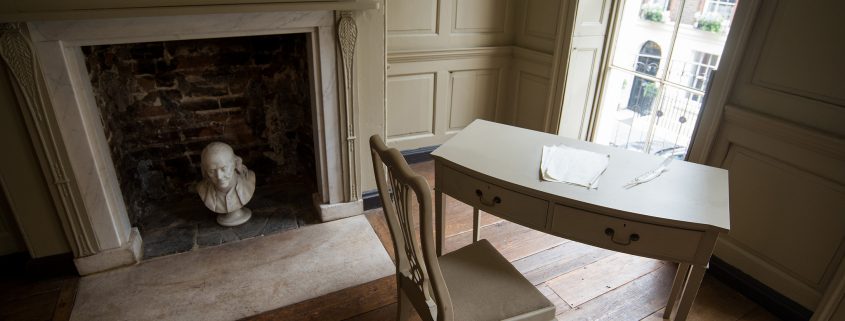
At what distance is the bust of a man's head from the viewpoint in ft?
7.55

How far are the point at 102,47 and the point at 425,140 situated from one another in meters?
2.02

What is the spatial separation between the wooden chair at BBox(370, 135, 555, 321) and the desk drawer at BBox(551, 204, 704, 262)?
24 centimetres

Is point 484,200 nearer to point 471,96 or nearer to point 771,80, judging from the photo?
point 771,80

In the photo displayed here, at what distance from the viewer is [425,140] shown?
11.2 ft

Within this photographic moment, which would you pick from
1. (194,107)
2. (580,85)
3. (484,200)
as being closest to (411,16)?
(580,85)

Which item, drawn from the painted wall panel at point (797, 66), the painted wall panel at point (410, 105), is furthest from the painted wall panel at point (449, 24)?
Answer: the painted wall panel at point (797, 66)

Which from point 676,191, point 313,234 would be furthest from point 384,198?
point 313,234

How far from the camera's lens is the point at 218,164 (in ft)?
7.55

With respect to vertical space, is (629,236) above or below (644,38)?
below

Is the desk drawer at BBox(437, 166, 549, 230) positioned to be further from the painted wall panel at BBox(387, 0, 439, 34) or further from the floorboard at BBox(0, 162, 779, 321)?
the painted wall panel at BBox(387, 0, 439, 34)

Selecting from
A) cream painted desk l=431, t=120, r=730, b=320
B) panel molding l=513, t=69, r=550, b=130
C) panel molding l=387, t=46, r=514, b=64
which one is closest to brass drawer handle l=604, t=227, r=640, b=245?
cream painted desk l=431, t=120, r=730, b=320

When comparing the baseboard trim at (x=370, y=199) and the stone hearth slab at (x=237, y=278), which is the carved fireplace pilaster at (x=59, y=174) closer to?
the stone hearth slab at (x=237, y=278)

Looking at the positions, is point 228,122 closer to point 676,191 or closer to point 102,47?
point 102,47

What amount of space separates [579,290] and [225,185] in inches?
71.8
